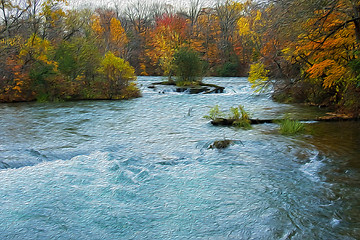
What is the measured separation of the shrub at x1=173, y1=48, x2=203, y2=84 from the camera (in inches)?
1115

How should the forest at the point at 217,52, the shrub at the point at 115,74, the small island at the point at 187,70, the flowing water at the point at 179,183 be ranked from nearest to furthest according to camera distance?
the flowing water at the point at 179,183
the forest at the point at 217,52
the shrub at the point at 115,74
the small island at the point at 187,70

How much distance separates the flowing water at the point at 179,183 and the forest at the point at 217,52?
2.80m

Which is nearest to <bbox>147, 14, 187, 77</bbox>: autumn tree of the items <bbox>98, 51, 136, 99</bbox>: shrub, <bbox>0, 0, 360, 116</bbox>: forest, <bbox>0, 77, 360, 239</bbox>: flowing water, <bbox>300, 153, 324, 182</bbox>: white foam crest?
<bbox>0, 0, 360, 116</bbox>: forest

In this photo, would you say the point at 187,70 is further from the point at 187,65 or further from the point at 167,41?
the point at 167,41

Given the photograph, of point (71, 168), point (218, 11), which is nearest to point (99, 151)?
point (71, 168)

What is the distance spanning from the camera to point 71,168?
24.7 feet

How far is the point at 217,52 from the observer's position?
50750 mm

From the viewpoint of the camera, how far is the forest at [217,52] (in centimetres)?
1046

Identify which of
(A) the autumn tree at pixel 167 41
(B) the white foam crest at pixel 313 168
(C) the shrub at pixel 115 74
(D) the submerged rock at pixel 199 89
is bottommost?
(D) the submerged rock at pixel 199 89

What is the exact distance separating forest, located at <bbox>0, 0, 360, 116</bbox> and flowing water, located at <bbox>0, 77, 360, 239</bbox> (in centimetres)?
280

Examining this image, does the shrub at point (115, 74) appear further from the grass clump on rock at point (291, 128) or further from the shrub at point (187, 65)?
the grass clump on rock at point (291, 128)

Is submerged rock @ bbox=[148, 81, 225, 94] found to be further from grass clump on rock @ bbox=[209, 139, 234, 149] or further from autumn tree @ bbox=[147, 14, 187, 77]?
grass clump on rock @ bbox=[209, 139, 234, 149]

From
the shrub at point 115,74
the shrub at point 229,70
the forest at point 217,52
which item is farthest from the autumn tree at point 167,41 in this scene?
the shrub at point 115,74

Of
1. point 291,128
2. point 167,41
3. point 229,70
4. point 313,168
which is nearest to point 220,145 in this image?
point 313,168
